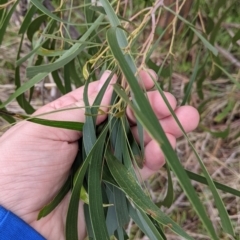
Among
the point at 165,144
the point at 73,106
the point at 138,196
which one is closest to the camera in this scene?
the point at 165,144

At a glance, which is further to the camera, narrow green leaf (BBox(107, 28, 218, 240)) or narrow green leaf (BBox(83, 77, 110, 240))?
narrow green leaf (BBox(83, 77, 110, 240))

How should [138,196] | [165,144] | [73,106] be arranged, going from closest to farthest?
[165,144] < [138,196] < [73,106]

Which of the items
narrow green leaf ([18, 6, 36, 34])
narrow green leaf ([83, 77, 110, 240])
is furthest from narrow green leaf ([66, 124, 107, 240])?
narrow green leaf ([18, 6, 36, 34])

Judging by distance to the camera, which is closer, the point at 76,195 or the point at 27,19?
the point at 76,195

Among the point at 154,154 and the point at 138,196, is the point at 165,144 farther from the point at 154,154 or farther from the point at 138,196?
the point at 154,154

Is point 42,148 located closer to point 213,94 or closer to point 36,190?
point 36,190

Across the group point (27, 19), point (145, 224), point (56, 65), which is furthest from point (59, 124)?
point (27, 19)

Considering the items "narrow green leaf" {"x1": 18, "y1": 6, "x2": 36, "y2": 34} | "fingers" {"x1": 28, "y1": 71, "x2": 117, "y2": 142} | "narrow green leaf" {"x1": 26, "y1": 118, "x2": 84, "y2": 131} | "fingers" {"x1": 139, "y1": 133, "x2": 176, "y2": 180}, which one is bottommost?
"fingers" {"x1": 139, "y1": 133, "x2": 176, "y2": 180}

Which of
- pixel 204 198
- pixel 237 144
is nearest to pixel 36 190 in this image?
pixel 204 198

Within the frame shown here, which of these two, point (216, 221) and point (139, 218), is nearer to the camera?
point (139, 218)

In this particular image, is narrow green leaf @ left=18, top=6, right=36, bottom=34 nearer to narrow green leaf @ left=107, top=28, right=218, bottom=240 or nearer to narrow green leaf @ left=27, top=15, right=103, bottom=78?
narrow green leaf @ left=27, top=15, right=103, bottom=78

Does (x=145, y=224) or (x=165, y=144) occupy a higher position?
(x=165, y=144)
